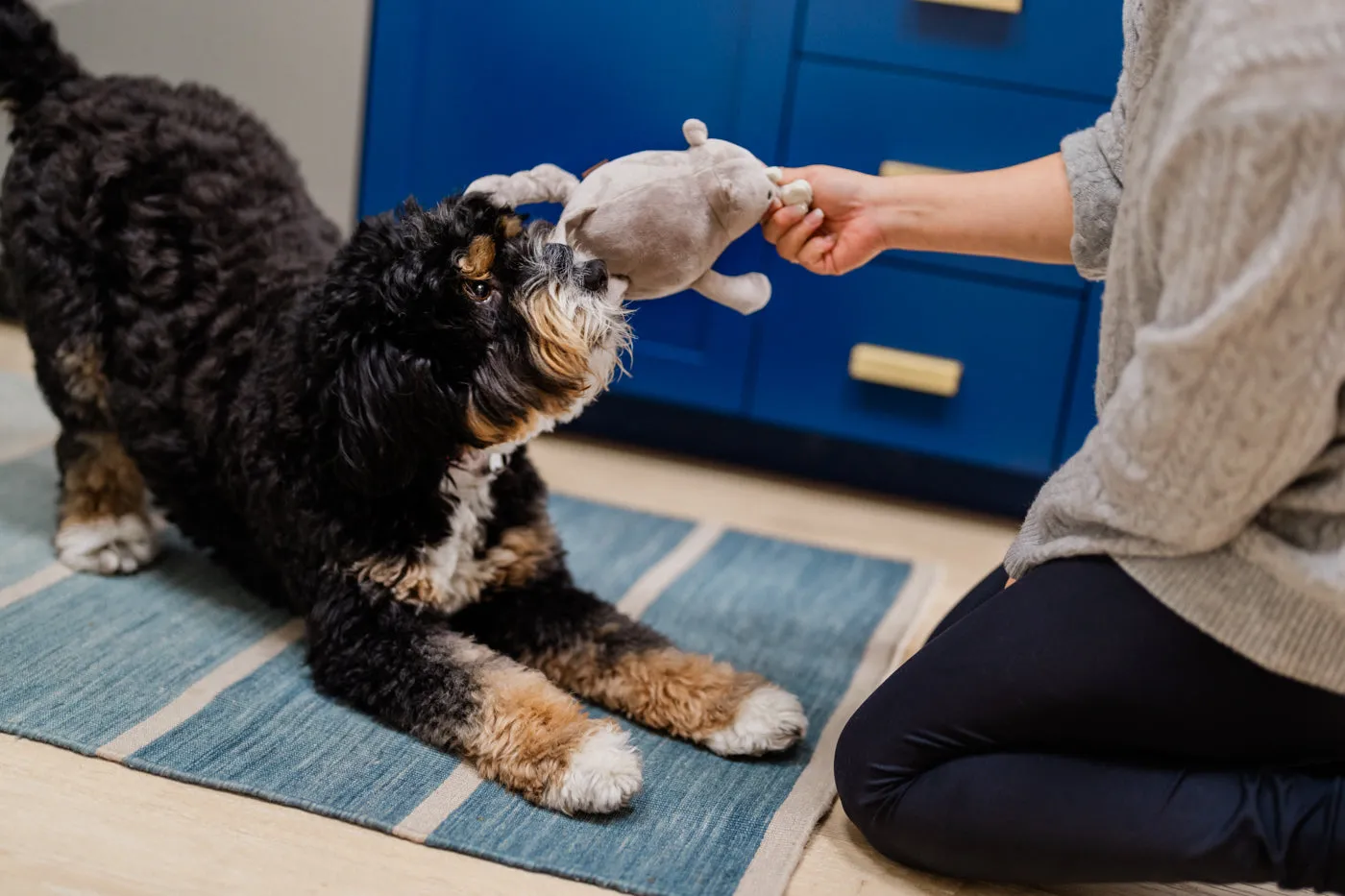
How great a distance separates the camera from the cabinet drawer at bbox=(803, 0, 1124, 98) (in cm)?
264

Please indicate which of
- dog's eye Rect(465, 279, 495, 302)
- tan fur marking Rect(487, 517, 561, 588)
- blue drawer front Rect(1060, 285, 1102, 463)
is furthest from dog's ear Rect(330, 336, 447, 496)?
blue drawer front Rect(1060, 285, 1102, 463)

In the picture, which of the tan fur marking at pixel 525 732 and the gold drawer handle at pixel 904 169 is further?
the gold drawer handle at pixel 904 169

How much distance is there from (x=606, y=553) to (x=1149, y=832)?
130 cm

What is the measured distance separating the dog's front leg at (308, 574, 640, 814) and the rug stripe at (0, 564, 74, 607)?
1.79ft

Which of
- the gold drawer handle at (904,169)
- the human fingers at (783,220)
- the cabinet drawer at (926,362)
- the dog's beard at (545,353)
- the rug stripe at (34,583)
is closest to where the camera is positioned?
the dog's beard at (545,353)

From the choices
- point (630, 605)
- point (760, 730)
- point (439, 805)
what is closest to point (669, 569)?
point (630, 605)

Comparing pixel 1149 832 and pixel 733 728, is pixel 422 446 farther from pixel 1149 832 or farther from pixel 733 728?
pixel 1149 832

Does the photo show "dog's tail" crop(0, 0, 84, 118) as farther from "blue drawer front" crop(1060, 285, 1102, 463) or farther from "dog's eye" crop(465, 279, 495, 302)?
"blue drawer front" crop(1060, 285, 1102, 463)

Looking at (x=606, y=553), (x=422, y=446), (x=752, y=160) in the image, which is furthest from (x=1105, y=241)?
(x=606, y=553)

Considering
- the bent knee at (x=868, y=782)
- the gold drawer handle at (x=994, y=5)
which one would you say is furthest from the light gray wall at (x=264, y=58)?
the bent knee at (x=868, y=782)

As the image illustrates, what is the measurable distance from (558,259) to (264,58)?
6.00ft

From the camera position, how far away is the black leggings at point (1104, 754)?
4.71 feet

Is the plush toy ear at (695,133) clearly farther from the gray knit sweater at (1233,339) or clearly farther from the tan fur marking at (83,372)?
the tan fur marking at (83,372)

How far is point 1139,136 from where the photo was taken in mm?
1431
